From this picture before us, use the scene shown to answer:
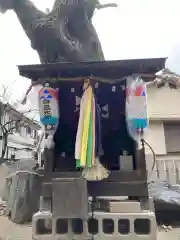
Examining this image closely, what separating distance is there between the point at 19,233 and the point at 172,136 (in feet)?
27.5

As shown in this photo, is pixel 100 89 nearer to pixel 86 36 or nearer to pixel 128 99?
pixel 128 99

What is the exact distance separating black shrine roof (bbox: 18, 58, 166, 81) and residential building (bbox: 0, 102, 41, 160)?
18.6m

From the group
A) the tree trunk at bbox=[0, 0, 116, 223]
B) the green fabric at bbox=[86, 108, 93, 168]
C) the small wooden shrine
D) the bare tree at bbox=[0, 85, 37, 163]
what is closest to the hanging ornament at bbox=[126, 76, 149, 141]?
the small wooden shrine

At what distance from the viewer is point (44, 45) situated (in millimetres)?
6629

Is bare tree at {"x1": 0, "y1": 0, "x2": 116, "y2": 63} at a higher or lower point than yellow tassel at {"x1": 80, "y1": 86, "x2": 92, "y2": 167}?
higher

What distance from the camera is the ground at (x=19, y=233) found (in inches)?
233

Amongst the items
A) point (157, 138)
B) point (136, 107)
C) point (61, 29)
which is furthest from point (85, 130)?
point (157, 138)

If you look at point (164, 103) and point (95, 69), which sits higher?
point (164, 103)

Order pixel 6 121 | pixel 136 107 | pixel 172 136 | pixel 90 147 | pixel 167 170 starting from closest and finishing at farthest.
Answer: pixel 90 147, pixel 136 107, pixel 167 170, pixel 172 136, pixel 6 121

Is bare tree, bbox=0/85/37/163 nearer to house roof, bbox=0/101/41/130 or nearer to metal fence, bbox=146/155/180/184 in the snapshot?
house roof, bbox=0/101/41/130

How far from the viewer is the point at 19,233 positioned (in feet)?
21.5

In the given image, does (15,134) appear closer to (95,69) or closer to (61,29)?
(61,29)

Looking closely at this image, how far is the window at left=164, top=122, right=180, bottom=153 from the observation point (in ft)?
39.7

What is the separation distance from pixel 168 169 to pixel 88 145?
297 inches
